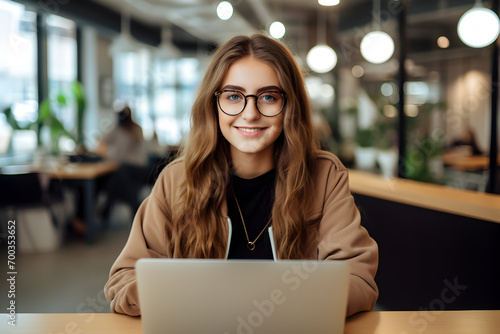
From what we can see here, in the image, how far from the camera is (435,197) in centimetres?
288

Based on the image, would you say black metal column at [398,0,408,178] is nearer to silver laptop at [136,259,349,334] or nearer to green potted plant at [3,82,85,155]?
silver laptop at [136,259,349,334]

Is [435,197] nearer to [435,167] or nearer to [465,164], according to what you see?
[435,167]

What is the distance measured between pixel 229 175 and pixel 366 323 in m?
0.70

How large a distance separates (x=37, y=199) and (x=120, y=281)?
14.1 feet

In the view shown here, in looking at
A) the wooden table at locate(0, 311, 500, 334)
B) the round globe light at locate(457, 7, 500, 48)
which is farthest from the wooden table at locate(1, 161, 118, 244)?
the wooden table at locate(0, 311, 500, 334)

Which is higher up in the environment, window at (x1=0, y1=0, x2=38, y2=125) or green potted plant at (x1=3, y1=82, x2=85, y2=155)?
window at (x1=0, y1=0, x2=38, y2=125)

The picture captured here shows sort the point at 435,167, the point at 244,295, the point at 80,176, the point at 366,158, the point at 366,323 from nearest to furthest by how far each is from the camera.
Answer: the point at 244,295 → the point at 366,323 → the point at 80,176 → the point at 435,167 → the point at 366,158

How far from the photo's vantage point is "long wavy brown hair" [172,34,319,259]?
1544mm

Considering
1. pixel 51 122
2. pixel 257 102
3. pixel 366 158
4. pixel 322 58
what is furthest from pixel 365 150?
pixel 257 102

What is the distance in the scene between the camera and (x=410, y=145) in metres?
6.36

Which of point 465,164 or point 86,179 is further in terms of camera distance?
point 465,164

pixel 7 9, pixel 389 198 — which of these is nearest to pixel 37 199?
pixel 7 9

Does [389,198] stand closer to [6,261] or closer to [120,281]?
[120,281]

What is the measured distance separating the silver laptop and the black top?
24.2 inches
